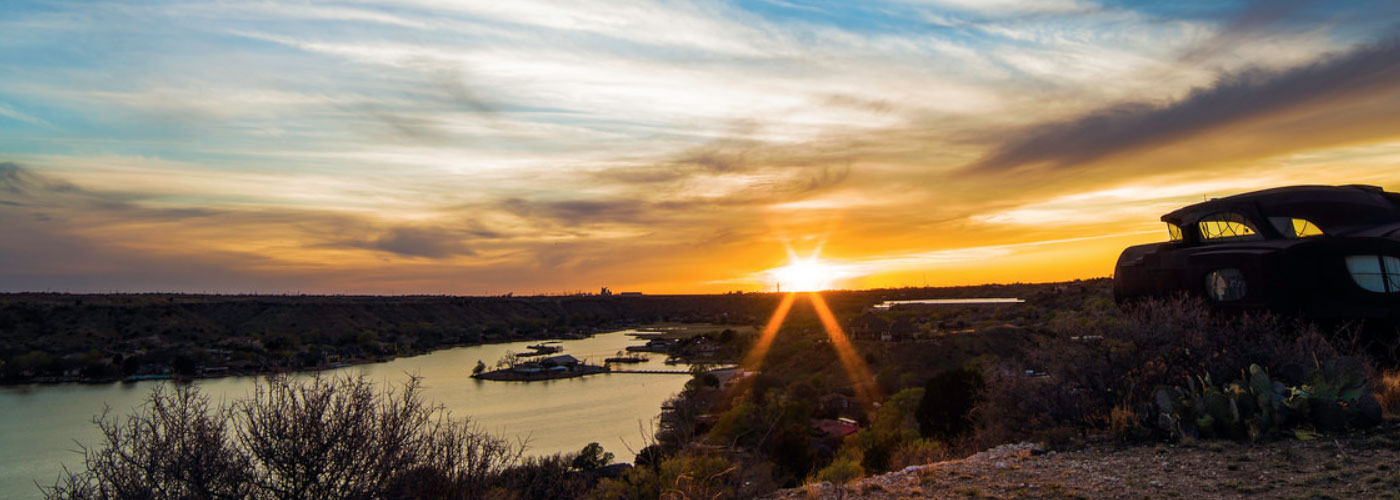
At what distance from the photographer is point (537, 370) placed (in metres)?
83.5

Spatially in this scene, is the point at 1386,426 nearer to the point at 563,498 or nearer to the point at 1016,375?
the point at 1016,375

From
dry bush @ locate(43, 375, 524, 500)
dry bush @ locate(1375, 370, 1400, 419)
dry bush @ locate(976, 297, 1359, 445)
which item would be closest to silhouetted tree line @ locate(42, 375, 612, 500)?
dry bush @ locate(43, 375, 524, 500)

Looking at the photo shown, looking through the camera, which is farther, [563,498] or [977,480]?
[563,498]

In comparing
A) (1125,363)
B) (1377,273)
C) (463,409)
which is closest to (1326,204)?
(1377,273)

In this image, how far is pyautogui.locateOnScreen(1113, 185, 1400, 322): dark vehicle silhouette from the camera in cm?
1497

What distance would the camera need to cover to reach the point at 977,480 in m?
9.28

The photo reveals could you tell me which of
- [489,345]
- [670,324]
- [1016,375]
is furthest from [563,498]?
[670,324]

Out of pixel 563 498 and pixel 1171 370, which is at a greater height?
pixel 1171 370

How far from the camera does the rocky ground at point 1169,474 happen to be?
7.71 metres

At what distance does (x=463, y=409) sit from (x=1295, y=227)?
176ft

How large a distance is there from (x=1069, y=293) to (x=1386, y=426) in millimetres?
76568

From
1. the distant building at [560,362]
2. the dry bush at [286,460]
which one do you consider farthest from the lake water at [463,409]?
the dry bush at [286,460]

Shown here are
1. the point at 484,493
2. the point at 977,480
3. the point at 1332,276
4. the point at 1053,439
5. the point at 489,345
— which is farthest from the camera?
the point at 489,345

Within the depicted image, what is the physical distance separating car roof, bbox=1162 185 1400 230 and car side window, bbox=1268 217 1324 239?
0.09 m
